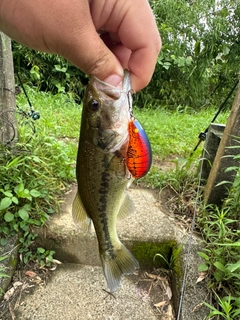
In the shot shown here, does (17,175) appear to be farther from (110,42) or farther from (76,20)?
(76,20)

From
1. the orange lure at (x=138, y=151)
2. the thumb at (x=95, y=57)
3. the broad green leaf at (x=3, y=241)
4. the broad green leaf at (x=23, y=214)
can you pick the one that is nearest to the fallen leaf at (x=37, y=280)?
the broad green leaf at (x=3, y=241)

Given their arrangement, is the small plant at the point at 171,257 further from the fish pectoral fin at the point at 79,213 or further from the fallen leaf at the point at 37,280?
the fish pectoral fin at the point at 79,213

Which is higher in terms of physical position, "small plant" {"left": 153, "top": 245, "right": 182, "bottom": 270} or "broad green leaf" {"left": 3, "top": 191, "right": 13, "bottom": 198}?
"broad green leaf" {"left": 3, "top": 191, "right": 13, "bottom": 198}

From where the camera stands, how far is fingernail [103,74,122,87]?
1.24 metres

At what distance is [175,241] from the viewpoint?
281cm

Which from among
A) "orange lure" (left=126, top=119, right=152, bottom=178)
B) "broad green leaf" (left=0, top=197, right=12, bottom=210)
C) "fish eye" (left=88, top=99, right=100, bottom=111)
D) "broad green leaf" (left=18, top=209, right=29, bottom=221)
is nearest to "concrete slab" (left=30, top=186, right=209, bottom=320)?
"broad green leaf" (left=18, top=209, right=29, bottom=221)

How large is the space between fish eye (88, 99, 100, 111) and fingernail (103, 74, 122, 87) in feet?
0.31

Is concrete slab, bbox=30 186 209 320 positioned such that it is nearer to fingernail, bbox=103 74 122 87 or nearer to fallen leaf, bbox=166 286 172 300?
fallen leaf, bbox=166 286 172 300

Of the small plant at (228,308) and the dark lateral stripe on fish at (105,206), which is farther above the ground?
the dark lateral stripe on fish at (105,206)

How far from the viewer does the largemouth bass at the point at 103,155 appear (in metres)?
1.28

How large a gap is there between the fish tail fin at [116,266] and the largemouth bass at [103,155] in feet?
0.64

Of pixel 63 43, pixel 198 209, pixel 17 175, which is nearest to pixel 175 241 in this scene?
pixel 198 209

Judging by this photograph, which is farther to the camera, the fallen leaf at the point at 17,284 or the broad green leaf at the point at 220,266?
the fallen leaf at the point at 17,284

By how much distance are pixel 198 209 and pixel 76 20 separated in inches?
94.0
